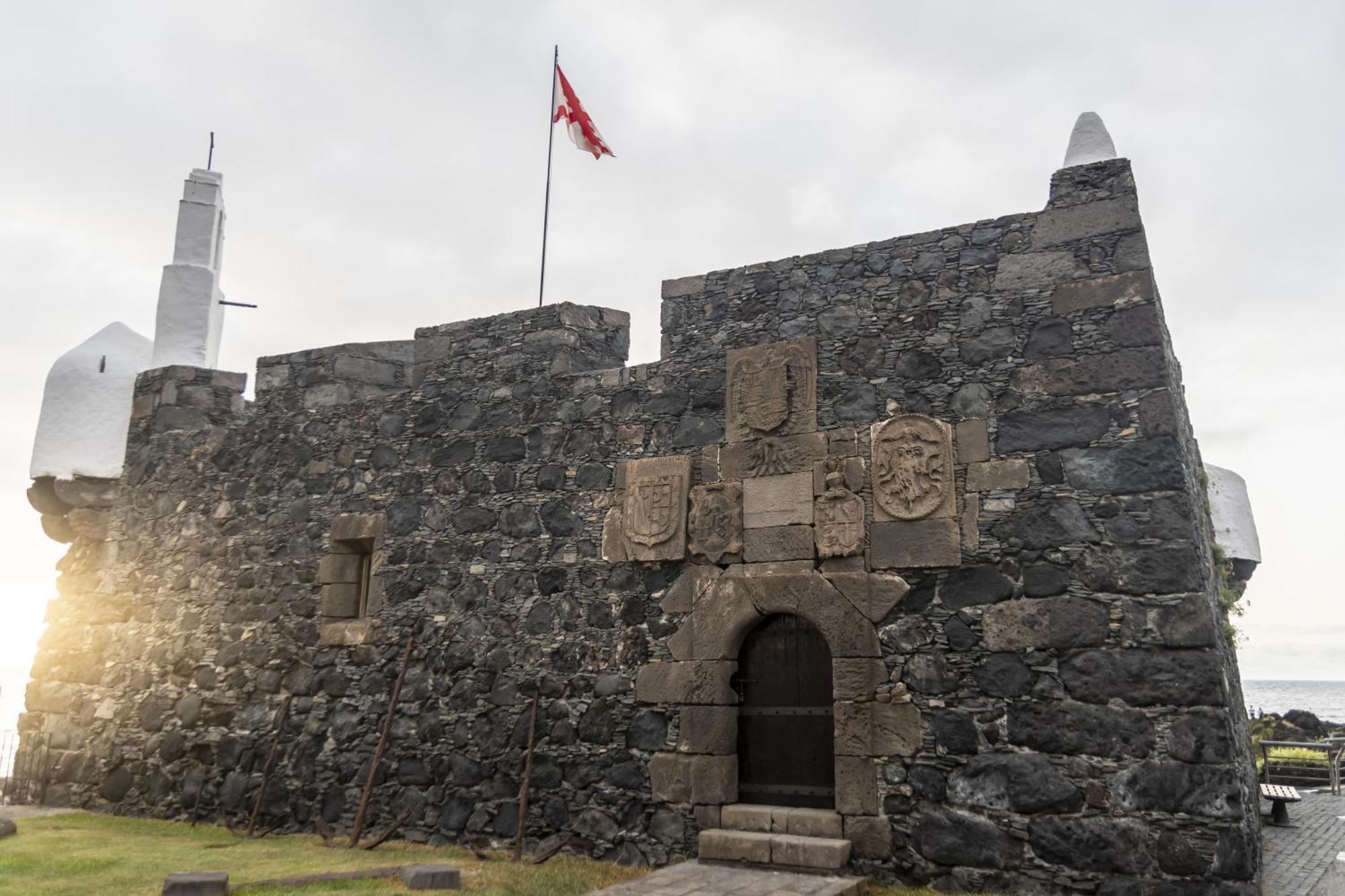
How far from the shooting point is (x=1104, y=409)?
19.6 ft

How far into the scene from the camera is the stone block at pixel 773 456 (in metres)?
6.69

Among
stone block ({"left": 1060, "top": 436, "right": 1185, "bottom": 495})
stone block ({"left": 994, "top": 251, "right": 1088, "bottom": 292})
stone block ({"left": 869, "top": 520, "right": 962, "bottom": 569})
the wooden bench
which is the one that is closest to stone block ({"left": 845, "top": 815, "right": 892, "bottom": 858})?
stone block ({"left": 869, "top": 520, "right": 962, "bottom": 569})

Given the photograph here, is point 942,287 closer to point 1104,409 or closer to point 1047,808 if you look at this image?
point 1104,409

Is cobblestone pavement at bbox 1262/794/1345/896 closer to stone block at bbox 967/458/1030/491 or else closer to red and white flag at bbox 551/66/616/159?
stone block at bbox 967/458/1030/491

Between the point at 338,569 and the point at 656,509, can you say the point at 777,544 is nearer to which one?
the point at 656,509

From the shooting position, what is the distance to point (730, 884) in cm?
554

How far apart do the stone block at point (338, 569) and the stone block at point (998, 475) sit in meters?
5.17

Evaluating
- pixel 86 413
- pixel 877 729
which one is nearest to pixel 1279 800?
pixel 877 729

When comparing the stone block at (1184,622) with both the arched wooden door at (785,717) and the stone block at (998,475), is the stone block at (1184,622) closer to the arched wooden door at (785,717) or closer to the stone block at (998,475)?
the stone block at (998,475)

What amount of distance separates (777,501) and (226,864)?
427cm

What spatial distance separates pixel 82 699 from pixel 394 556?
3676 mm

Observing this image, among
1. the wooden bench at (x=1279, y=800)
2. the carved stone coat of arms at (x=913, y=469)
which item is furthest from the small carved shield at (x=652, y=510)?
the wooden bench at (x=1279, y=800)

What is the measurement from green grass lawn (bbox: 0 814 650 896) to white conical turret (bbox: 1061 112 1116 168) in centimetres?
541

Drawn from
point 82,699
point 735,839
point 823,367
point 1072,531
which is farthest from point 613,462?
point 82,699
